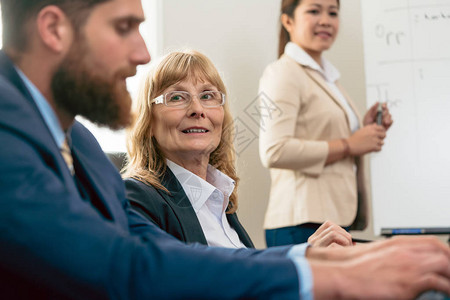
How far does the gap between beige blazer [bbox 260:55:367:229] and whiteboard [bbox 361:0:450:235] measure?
0.25m

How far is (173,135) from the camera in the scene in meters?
1.53

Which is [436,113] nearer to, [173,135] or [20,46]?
[173,135]

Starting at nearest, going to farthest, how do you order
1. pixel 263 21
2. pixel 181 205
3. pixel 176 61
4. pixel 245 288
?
1. pixel 245 288
2. pixel 181 205
3. pixel 176 61
4. pixel 263 21

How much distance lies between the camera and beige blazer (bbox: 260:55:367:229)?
2225 mm

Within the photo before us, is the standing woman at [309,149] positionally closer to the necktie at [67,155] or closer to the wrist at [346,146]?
the wrist at [346,146]

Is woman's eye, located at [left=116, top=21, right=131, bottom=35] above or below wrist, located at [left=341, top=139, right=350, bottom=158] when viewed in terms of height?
above

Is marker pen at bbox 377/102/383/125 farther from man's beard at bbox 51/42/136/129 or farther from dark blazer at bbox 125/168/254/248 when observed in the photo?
man's beard at bbox 51/42/136/129

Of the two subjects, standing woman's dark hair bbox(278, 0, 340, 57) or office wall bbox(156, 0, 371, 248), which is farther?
office wall bbox(156, 0, 371, 248)

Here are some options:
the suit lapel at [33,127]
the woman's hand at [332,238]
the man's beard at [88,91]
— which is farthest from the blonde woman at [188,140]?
the suit lapel at [33,127]

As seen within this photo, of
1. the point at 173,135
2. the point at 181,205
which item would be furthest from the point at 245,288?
the point at 173,135

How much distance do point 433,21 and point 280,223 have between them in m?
1.15

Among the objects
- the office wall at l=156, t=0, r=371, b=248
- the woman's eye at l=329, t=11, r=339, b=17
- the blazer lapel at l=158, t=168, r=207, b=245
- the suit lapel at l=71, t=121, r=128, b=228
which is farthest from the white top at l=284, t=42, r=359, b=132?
the suit lapel at l=71, t=121, r=128, b=228

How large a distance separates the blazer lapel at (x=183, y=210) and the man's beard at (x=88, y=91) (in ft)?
1.61

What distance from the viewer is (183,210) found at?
1291mm
